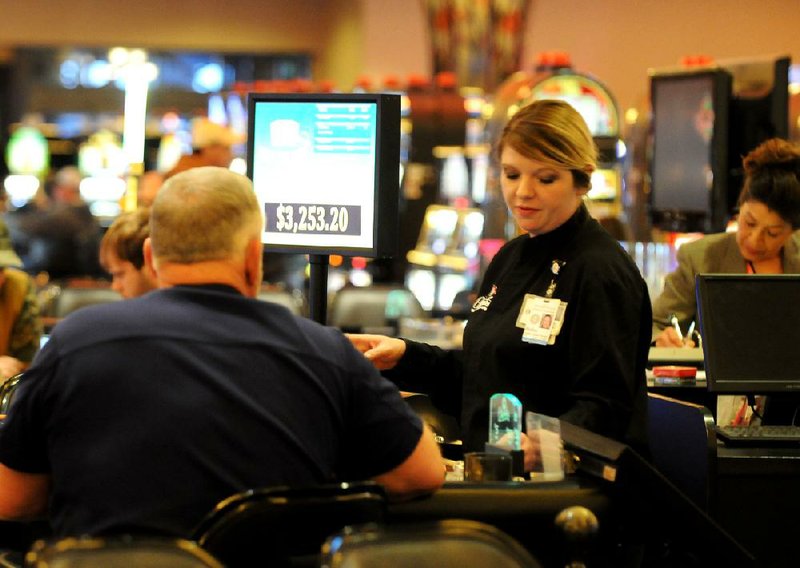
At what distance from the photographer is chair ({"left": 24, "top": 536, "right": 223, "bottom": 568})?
184 centimetres

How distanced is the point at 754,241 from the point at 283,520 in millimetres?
2381

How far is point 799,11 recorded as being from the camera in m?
14.0

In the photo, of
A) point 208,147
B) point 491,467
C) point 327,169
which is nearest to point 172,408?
point 491,467

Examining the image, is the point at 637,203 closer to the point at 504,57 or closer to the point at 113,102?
Result: the point at 504,57

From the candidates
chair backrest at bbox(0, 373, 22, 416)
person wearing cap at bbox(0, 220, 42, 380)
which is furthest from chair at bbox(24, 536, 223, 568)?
person wearing cap at bbox(0, 220, 42, 380)

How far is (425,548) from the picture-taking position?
196 cm

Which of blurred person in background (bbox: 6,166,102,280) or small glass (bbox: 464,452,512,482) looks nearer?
small glass (bbox: 464,452,512,482)

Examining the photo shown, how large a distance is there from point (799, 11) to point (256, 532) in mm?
13105

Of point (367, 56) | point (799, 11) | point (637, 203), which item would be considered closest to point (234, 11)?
point (367, 56)

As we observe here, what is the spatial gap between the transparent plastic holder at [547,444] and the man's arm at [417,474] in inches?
11.4

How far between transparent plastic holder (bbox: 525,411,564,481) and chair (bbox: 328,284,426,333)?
5357mm

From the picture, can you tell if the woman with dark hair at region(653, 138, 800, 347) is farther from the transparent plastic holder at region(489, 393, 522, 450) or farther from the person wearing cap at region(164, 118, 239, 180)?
the person wearing cap at region(164, 118, 239, 180)

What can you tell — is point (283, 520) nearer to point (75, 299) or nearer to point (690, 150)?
point (690, 150)

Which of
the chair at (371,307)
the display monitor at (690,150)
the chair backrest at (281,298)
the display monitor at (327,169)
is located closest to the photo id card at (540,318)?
the display monitor at (327,169)
